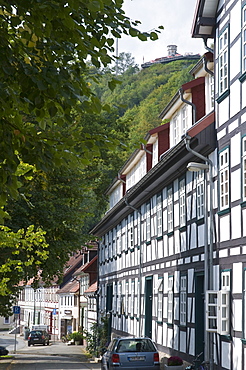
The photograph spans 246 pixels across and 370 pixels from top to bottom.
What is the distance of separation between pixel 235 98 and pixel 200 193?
385cm

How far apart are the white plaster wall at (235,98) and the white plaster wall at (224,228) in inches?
99.1

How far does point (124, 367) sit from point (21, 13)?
14.1 m

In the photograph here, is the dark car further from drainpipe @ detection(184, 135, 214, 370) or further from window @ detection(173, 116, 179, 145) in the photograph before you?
drainpipe @ detection(184, 135, 214, 370)

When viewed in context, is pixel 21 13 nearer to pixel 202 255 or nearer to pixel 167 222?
pixel 202 255

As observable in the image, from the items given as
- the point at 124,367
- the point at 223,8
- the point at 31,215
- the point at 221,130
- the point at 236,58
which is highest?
the point at 223,8

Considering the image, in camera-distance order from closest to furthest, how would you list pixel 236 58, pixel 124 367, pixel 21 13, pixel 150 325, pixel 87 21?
pixel 21 13 → pixel 87 21 → pixel 236 58 → pixel 124 367 → pixel 150 325

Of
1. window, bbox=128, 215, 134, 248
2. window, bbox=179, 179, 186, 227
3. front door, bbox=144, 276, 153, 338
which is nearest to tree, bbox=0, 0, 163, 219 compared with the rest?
window, bbox=179, 179, 186, 227

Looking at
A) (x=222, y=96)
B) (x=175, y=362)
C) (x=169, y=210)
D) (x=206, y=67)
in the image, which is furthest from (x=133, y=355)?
(x=206, y=67)

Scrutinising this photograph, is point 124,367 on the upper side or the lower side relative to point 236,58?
lower

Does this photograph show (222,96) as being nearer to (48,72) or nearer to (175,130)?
(175,130)

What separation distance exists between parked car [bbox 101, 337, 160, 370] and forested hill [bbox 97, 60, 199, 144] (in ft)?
203

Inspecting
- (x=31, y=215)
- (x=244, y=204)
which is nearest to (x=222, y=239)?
(x=244, y=204)

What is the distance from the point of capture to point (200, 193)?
19594 millimetres

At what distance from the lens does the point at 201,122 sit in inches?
749
